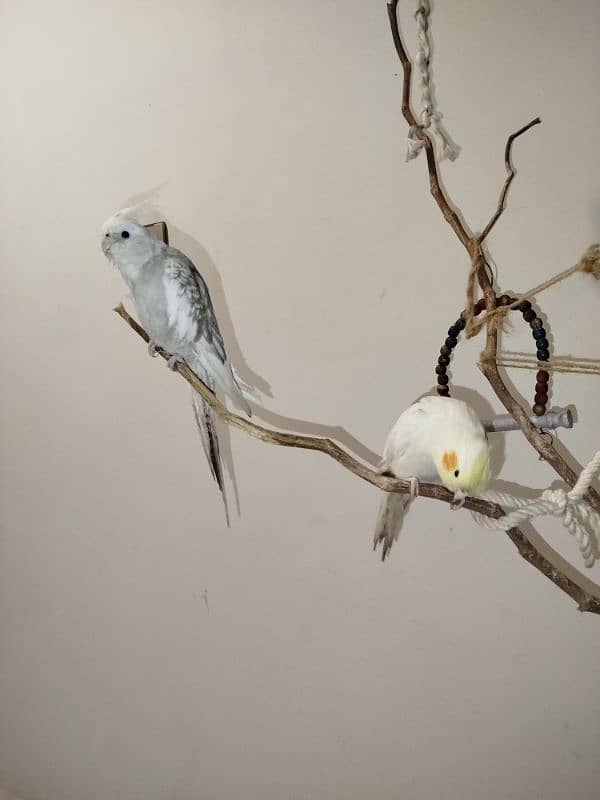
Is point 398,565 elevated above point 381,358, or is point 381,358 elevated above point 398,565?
point 381,358

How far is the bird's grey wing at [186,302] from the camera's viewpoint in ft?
2.50

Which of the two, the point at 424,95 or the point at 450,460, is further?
the point at 424,95

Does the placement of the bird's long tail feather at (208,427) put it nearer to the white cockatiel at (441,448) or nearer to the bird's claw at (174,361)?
the bird's claw at (174,361)

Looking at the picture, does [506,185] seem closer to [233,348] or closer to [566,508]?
[566,508]

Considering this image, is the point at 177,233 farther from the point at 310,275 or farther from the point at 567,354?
the point at 567,354

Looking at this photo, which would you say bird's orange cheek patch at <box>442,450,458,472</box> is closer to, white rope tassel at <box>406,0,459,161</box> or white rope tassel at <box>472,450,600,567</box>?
white rope tassel at <box>472,450,600,567</box>

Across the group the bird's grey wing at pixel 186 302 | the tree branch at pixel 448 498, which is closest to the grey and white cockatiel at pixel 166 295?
the bird's grey wing at pixel 186 302

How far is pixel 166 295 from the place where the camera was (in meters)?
0.76

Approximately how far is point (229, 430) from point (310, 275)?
275mm

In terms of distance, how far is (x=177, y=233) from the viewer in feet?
3.53

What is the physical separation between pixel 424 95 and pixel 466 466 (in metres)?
0.49

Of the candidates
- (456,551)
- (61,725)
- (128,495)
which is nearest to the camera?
(456,551)

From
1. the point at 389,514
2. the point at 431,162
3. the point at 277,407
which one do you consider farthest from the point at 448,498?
the point at 277,407

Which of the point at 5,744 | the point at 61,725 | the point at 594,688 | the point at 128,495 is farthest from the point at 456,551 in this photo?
the point at 5,744
